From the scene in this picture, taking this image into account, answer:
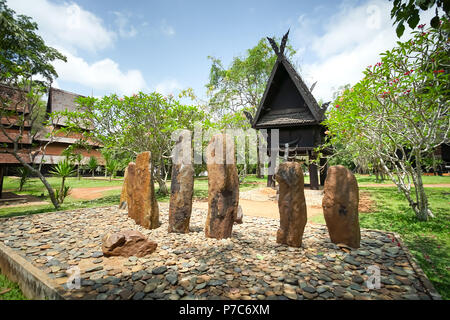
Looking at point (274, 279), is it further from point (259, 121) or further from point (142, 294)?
point (259, 121)

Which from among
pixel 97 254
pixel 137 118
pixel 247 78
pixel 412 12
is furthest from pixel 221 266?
pixel 247 78

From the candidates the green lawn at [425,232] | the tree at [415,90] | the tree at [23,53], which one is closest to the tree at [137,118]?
the tree at [23,53]

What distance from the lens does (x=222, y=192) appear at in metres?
Result: 4.09

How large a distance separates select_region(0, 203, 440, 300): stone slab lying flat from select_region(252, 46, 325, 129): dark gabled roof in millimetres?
7850

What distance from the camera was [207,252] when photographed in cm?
342

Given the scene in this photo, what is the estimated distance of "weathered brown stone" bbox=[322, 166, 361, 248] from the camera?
141 inches

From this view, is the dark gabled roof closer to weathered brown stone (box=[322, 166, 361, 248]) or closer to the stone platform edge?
weathered brown stone (box=[322, 166, 361, 248])

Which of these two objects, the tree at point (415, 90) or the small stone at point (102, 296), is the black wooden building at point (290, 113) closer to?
the tree at point (415, 90)

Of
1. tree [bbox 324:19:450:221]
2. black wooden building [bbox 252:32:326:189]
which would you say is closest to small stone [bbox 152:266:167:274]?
tree [bbox 324:19:450:221]

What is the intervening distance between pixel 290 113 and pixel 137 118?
8523 millimetres
